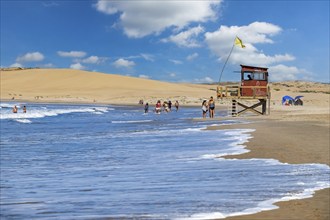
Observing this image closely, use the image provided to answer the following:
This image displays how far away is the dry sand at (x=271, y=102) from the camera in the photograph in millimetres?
7695

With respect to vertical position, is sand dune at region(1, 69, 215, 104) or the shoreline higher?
sand dune at region(1, 69, 215, 104)

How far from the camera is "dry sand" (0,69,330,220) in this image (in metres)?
7.70

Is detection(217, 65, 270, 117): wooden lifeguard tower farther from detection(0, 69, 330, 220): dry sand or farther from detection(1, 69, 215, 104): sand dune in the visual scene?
detection(1, 69, 215, 104): sand dune

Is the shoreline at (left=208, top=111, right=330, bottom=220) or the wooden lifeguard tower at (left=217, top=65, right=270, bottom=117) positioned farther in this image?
the wooden lifeguard tower at (left=217, top=65, right=270, bottom=117)

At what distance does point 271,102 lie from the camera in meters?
71.7

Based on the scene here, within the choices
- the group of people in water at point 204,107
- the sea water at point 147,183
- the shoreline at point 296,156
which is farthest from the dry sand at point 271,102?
the group of people in water at point 204,107

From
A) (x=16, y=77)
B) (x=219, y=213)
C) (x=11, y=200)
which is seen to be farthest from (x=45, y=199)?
(x=16, y=77)

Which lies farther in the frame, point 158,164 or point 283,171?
point 158,164

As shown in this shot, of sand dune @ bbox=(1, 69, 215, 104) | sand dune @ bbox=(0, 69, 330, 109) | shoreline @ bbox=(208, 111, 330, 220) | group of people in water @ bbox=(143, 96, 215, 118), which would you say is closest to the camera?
shoreline @ bbox=(208, 111, 330, 220)

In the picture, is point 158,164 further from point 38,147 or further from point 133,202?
point 38,147

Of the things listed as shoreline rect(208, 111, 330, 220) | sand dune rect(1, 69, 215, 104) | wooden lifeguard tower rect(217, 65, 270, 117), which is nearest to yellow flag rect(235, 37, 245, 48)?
wooden lifeguard tower rect(217, 65, 270, 117)

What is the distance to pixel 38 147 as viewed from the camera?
17.1 m

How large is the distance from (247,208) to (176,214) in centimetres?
105

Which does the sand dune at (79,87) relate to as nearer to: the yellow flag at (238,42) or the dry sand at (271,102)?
the dry sand at (271,102)
